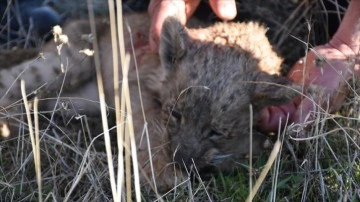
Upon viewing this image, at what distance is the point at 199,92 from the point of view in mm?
4398

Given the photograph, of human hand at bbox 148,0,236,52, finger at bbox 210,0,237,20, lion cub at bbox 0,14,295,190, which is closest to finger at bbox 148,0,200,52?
human hand at bbox 148,0,236,52

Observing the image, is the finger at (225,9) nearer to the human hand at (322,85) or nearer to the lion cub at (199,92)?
the lion cub at (199,92)

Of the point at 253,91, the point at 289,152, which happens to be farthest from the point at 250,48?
the point at 289,152

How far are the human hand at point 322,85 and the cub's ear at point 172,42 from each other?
1.94 feet

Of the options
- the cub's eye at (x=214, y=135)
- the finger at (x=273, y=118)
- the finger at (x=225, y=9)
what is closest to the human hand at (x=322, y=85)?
the finger at (x=273, y=118)

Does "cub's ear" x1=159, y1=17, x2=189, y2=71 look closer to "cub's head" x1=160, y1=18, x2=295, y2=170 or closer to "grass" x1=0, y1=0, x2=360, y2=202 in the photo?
"cub's head" x1=160, y1=18, x2=295, y2=170

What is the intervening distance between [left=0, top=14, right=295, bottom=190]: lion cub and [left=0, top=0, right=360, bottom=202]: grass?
15cm

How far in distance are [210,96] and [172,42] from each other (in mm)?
422

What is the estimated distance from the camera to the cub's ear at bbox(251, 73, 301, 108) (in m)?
4.49

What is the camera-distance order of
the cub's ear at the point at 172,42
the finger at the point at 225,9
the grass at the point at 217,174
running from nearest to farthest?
the grass at the point at 217,174
the cub's ear at the point at 172,42
the finger at the point at 225,9

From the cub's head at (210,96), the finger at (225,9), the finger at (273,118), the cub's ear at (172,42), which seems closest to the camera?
the cub's head at (210,96)

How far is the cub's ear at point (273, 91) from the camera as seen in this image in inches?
177

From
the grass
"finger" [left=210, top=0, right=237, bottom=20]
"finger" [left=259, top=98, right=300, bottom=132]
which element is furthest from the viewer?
"finger" [left=210, top=0, right=237, bottom=20]

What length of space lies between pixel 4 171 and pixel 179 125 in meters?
0.99
